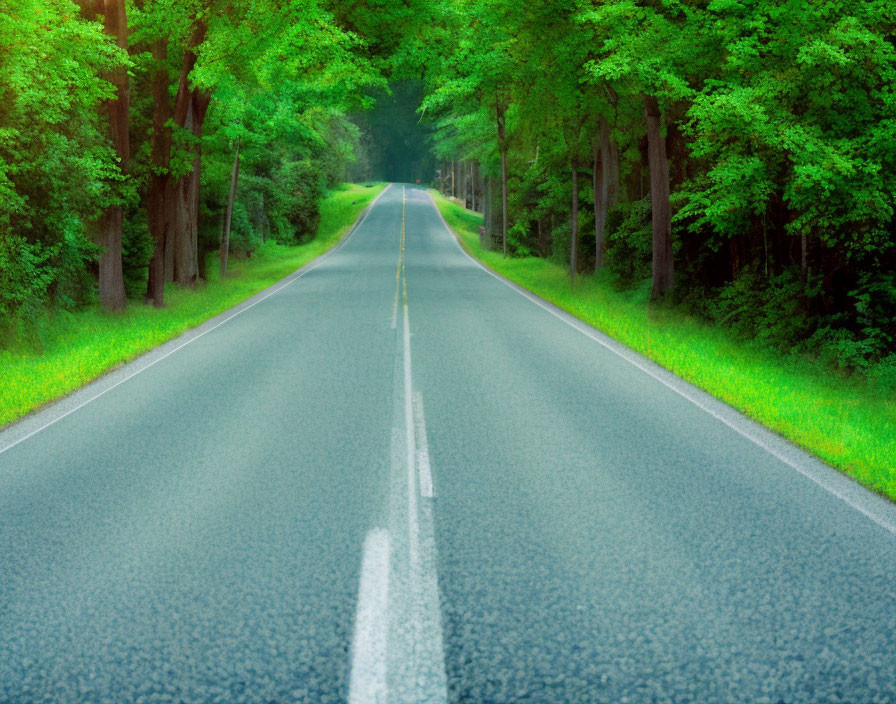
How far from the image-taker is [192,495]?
6.21 m

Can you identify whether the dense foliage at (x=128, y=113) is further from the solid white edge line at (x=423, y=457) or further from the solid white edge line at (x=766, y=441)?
the solid white edge line at (x=766, y=441)

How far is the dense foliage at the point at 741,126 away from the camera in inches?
454

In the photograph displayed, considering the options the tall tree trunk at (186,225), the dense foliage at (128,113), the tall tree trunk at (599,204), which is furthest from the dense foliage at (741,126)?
the tall tree trunk at (186,225)

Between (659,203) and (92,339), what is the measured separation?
14219mm

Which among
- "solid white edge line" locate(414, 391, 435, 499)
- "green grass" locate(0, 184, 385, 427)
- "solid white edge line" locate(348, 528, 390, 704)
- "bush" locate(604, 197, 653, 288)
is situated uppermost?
"bush" locate(604, 197, 653, 288)

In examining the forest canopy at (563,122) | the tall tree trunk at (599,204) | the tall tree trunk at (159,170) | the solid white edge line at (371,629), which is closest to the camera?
the solid white edge line at (371,629)

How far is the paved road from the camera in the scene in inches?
144

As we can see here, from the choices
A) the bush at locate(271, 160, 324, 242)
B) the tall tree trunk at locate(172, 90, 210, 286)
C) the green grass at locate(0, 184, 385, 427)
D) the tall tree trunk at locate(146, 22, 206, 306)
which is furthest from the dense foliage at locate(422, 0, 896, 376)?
the bush at locate(271, 160, 324, 242)

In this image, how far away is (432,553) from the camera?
5039 millimetres

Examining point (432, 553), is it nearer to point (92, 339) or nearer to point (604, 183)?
point (92, 339)

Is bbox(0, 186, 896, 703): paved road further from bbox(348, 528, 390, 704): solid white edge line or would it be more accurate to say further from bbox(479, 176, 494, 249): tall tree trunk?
bbox(479, 176, 494, 249): tall tree trunk

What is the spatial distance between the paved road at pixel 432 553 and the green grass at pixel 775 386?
452 mm

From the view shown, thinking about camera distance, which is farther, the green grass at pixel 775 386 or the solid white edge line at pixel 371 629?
the green grass at pixel 775 386

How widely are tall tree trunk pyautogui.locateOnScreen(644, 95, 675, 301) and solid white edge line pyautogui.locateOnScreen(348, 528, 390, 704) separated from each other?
17.1 metres
